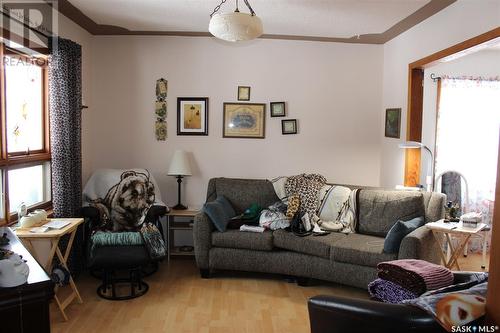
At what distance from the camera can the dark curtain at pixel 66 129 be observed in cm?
364

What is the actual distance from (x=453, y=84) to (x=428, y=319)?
394cm

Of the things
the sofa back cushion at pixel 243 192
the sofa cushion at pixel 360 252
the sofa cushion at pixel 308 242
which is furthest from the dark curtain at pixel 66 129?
the sofa cushion at pixel 360 252

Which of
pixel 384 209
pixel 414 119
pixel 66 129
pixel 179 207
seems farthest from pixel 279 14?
pixel 179 207

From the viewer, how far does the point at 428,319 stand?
5.20 ft

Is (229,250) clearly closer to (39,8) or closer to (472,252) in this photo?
(39,8)

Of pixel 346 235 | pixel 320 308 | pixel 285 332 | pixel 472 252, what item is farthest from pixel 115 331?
pixel 472 252

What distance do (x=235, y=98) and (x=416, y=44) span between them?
1.99m

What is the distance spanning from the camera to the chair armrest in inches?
62.4

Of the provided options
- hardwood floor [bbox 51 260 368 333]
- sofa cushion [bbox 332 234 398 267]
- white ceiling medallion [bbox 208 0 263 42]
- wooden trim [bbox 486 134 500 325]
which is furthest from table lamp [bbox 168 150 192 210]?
wooden trim [bbox 486 134 500 325]

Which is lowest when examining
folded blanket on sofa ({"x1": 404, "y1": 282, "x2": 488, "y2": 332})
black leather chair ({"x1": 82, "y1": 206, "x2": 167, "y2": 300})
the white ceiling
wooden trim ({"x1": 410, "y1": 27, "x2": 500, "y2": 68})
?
black leather chair ({"x1": 82, "y1": 206, "x2": 167, "y2": 300})

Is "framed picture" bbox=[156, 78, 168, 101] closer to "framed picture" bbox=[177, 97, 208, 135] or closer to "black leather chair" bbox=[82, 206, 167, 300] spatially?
"framed picture" bbox=[177, 97, 208, 135]

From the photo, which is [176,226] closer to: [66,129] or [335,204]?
[66,129]

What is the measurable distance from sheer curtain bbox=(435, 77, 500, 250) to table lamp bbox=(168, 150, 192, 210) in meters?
2.86

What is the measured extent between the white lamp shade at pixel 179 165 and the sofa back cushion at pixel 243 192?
0.32 m
